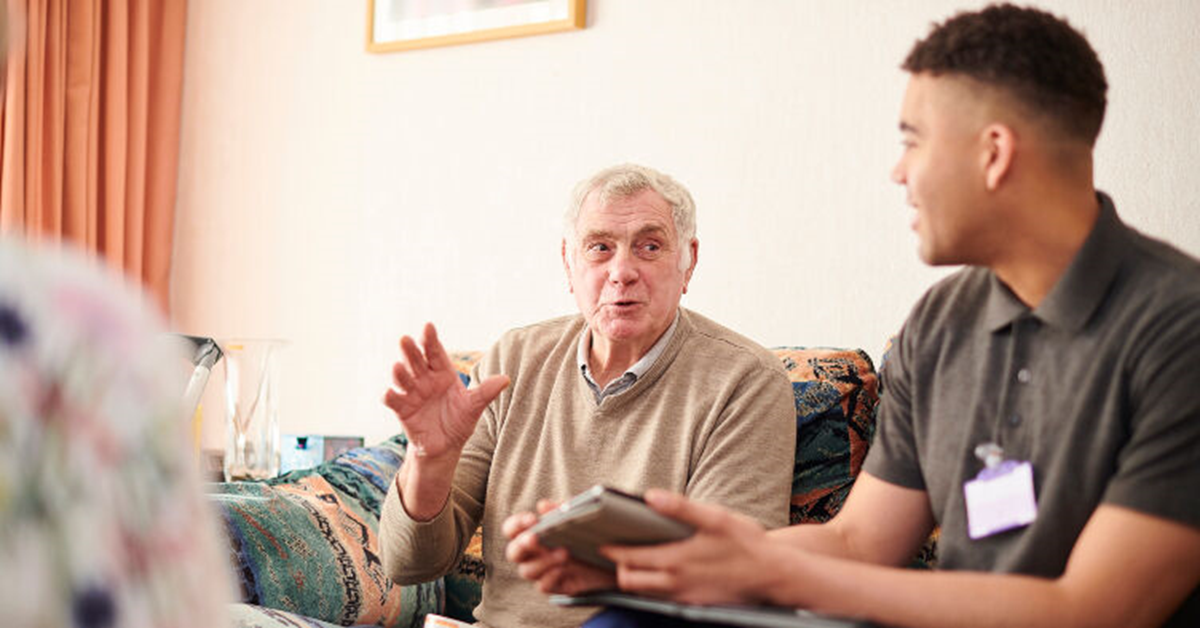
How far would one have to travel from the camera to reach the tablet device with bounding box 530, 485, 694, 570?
1035mm

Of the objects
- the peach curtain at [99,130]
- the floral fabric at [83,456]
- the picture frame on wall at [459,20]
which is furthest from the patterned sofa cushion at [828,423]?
the peach curtain at [99,130]

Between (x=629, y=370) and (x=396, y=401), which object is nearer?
(x=396, y=401)

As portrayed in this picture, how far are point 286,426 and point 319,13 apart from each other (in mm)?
1241

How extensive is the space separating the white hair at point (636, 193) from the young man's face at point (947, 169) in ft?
2.68

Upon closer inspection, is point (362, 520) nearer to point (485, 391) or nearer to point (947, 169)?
point (485, 391)

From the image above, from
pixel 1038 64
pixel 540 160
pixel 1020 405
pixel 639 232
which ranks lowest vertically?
A: pixel 1020 405

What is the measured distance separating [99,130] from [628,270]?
2.22m

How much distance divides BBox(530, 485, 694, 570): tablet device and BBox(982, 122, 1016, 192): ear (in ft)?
1.67

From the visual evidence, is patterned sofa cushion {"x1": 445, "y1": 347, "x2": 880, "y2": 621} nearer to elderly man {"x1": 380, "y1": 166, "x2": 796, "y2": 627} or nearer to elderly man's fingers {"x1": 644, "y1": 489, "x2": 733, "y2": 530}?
elderly man {"x1": 380, "y1": 166, "x2": 796, "y2": 627}

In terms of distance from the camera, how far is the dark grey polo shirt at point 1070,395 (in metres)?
1.12

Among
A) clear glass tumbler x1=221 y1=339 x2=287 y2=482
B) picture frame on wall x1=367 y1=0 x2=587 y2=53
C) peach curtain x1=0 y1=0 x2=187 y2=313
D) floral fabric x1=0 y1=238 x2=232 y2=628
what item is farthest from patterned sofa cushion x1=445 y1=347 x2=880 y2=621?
peach curtain x1=0 y1=0 x2=187 y2=313

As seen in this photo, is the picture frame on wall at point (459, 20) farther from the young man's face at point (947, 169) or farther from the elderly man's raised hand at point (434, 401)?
the young man's face at point (947, 169)

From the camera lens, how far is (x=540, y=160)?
9.73 feet

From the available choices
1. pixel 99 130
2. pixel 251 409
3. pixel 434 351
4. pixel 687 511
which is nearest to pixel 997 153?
pixel 687 511
